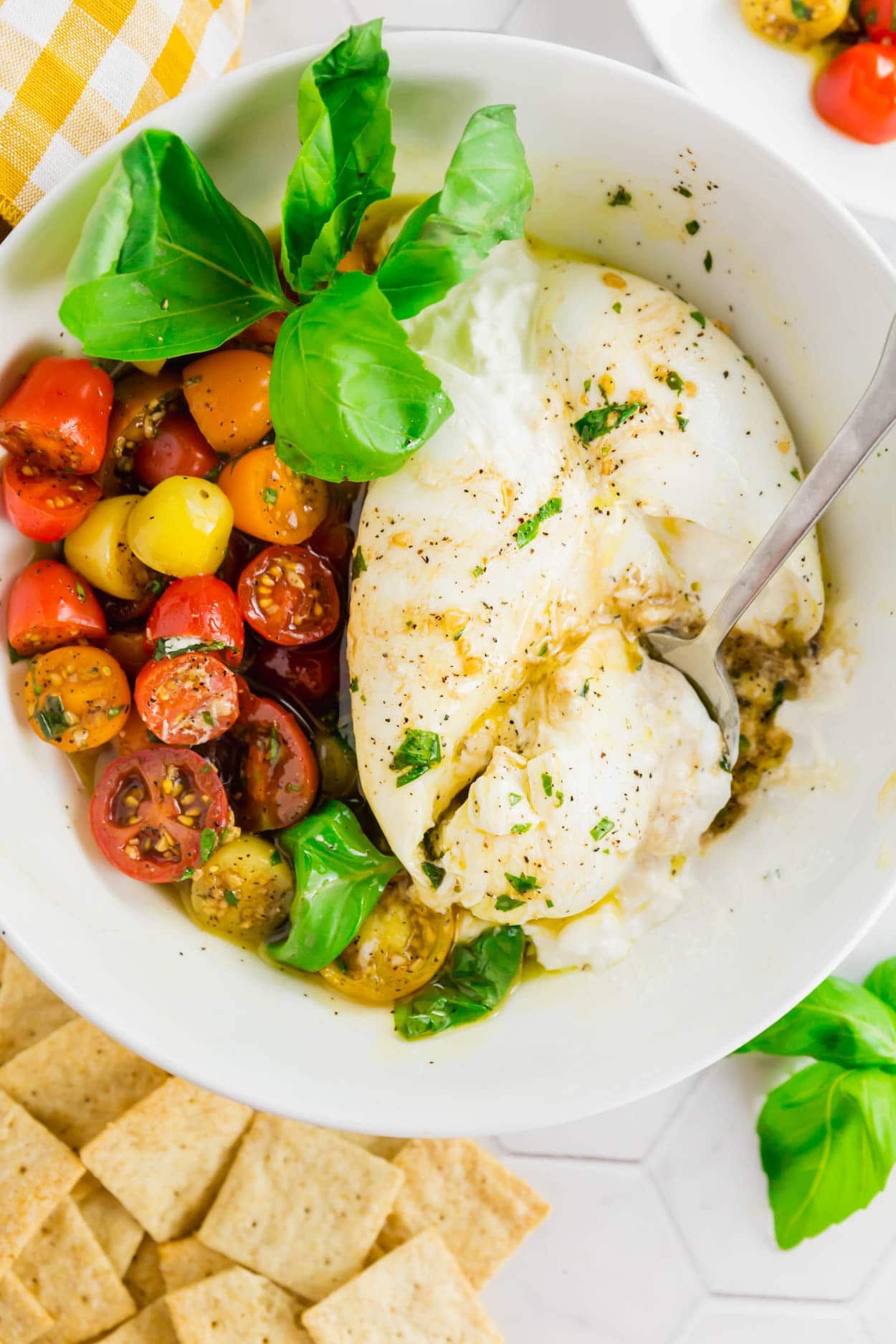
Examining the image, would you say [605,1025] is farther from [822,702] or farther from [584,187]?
[584,187]

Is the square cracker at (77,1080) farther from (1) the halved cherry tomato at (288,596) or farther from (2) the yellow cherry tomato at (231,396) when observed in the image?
(2) the yellow cherry tomato at (231,396)

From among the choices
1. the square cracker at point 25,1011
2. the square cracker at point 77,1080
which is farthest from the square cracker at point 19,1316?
the square cracker at point 25,1011

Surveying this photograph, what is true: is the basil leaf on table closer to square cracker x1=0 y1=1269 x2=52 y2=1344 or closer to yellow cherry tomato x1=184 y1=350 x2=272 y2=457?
yellow cherry tomato x1=184 y1=350 x2=272 y2=457

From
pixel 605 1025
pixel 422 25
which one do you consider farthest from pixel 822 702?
pixel 422 25

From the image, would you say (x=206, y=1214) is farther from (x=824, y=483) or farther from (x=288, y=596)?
(x=824, y=483)

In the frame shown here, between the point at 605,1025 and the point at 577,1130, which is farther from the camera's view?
the point at 577,1130

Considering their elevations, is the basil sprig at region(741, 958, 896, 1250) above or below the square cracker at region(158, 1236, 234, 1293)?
above

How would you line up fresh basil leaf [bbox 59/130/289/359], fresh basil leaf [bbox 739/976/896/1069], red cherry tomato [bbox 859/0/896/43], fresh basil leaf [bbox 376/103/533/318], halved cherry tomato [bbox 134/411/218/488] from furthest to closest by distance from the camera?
red cherry tomato [bbox 859/0/896/43] < fresh basil leaf [bbox 739/976/896/1069] < halved cherry tomato [bbox 134/411/218/488] < fresh basil leaf [bbox 376/103/533/318] < fresh basil leaf [bbox 59/130/289/359]

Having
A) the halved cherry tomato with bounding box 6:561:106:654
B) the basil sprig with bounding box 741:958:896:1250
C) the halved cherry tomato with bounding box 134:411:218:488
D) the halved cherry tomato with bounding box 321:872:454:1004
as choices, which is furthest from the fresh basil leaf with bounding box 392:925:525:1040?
the halved cherry tomato with bounding box 134:411:218:488
